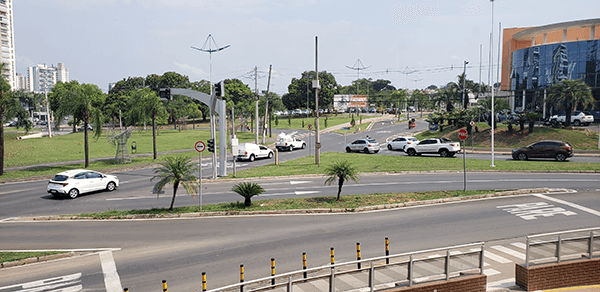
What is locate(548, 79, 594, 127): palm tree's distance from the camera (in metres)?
43.0

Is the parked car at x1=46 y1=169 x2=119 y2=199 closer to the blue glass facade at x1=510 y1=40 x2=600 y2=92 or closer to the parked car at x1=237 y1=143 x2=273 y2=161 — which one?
the parked car at x1=237 y1=143 x2=273 y2=161

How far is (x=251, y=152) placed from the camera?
3772 centimetres

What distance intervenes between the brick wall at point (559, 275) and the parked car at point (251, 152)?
29.4 metres

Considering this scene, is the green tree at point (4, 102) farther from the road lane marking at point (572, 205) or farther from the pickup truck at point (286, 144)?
the road lane marking at point (572, 205)

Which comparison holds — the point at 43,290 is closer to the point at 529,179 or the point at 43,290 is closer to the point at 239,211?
the point at 239,211

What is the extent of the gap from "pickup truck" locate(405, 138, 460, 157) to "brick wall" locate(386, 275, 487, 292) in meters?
27.2

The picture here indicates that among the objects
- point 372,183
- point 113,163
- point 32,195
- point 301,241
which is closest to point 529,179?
point 372,183

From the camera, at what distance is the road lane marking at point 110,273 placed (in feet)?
32.3

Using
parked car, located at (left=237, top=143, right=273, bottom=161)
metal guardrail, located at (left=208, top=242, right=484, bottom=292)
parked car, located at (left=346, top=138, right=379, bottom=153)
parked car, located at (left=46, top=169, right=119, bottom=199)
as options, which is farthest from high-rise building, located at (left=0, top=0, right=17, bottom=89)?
metal guardrail, located at (left=208, top=242, right=484, bottom=292)

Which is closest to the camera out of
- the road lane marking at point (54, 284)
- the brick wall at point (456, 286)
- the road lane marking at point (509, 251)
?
the brick wall at point (456, 286)

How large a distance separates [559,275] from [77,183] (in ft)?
73.9

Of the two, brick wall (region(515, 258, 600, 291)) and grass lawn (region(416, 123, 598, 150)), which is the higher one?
grass lawn (region(416, 123, 598, 150))

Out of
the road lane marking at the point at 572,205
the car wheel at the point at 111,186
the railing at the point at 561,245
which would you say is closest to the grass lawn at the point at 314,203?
the road lane marking at the point at 572,205

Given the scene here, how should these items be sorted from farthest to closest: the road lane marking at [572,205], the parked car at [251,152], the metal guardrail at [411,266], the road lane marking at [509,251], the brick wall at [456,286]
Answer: the parked car at [251,152] → the road lane marking at [572,205] → the road lane marking at [509,251] → the brick wall at [456,286] → the metal guardrail at [411,266]
